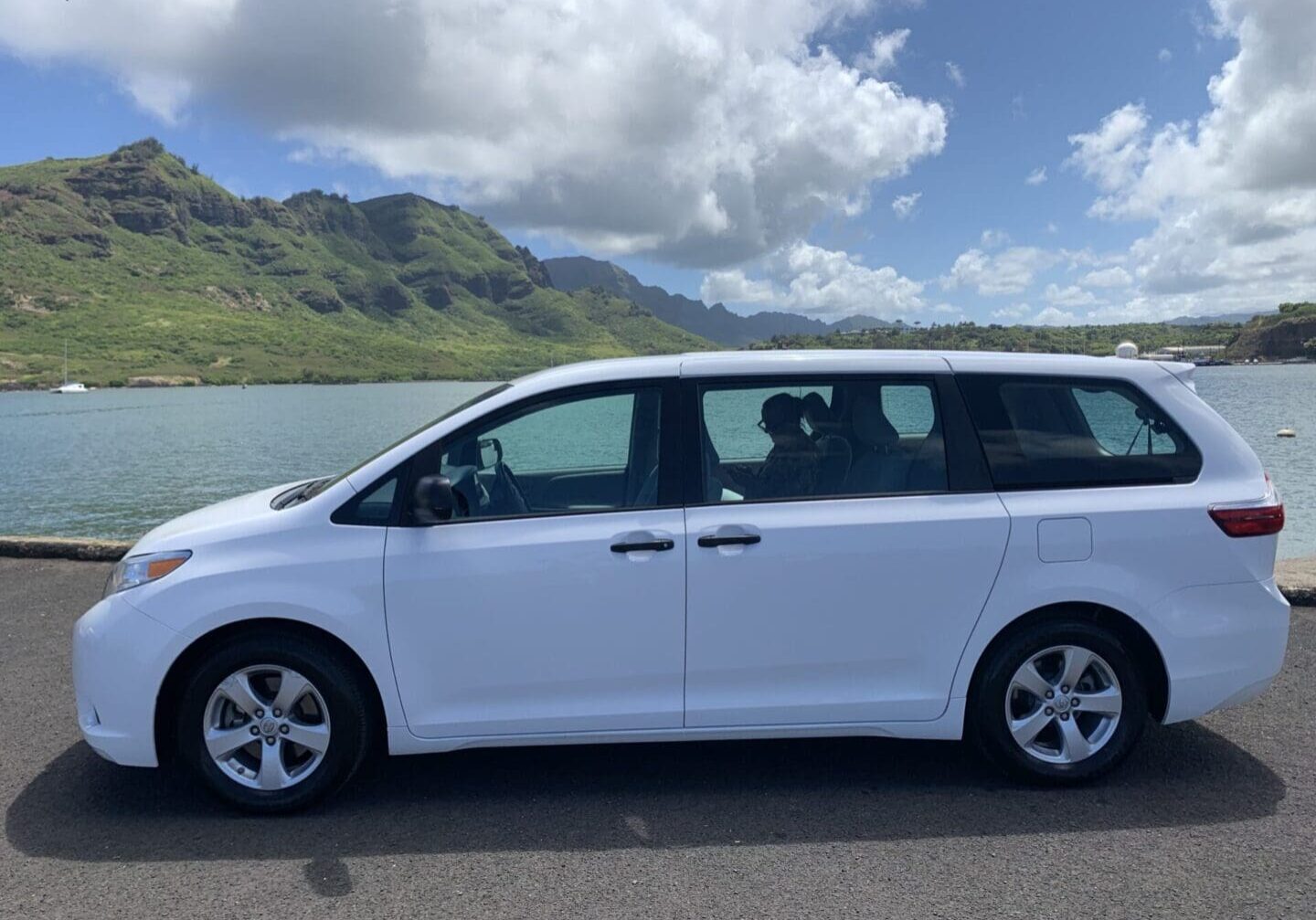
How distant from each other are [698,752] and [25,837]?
9.03 ft

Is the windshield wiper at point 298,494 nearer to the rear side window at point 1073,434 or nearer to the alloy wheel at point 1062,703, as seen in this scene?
the rear side window at point 1073,434

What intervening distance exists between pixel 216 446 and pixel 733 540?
49.6m

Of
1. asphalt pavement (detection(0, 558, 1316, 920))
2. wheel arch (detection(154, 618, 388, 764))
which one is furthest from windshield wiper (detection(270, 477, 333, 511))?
asphalt pavement (detection(0, 558, 1316, 920))

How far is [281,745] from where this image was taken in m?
3.74

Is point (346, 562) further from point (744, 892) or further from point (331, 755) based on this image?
point (744, 892)

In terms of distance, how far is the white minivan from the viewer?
3.68m

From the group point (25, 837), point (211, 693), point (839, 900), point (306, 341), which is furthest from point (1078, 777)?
point (306, 341)

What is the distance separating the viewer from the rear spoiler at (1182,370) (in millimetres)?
4234

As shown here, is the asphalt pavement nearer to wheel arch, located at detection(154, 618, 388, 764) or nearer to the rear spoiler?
wheel arch, located at detection(154, 618, 388, 764)

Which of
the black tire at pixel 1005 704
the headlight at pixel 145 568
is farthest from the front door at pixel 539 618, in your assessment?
the black tire at pixel 1005 704

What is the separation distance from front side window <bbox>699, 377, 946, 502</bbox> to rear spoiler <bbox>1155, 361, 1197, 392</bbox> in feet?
3.78

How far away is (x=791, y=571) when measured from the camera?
3715mm

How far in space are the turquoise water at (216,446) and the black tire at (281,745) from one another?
119cm

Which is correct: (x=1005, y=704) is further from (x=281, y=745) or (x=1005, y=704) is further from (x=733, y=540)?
(x=281, y=745)
